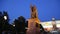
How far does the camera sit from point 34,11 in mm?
928

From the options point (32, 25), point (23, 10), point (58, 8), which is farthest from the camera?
point (23, 10)

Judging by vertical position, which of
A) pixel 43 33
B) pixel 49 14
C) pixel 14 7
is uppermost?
pixel 14 7

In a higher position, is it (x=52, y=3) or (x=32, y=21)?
(x=52, y=3)

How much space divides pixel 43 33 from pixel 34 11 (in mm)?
180

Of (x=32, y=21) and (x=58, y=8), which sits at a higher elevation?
(x=58, y=8)

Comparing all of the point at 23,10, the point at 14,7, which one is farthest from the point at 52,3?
the point at 14,7

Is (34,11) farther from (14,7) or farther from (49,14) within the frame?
(14,7)

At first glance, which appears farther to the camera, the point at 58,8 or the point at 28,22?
the point at 58,8

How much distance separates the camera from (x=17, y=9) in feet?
8.43

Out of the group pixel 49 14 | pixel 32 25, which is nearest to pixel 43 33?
pixel 32 25

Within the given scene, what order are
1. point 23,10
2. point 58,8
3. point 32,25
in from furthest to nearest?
point 23,10 → point 58,8 → point 32,25

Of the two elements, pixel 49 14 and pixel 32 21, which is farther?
pixel 49 14

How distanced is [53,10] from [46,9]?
138mm

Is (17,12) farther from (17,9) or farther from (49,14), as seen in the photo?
(49,14)
